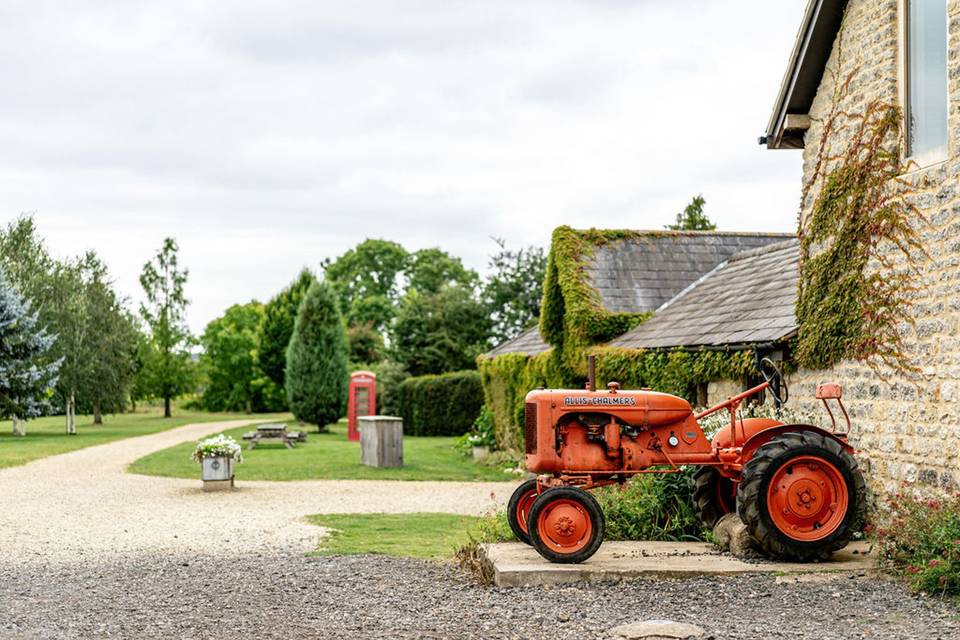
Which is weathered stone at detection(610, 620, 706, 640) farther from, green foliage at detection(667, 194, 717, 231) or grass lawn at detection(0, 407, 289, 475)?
green foliage at detection(667, 194, 717, 231)

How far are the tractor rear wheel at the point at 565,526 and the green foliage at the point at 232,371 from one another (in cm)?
4643

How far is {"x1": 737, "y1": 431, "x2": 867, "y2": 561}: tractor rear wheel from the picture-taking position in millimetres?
7996

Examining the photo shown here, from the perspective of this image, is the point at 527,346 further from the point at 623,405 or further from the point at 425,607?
the point at 425,607

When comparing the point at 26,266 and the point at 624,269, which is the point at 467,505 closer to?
the point at 624,269

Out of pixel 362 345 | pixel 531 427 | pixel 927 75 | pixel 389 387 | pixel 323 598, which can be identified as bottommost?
pixel 323 598

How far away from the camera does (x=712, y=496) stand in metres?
9.28

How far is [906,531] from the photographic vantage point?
7605 millimetres

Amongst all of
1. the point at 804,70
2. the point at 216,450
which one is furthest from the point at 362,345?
the point at 804,70

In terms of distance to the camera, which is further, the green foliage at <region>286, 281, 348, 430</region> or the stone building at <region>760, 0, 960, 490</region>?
the green foliage at <region>286, 281, 348, 430</region>

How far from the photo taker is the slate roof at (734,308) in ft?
39.6

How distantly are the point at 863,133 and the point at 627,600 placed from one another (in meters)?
5.30

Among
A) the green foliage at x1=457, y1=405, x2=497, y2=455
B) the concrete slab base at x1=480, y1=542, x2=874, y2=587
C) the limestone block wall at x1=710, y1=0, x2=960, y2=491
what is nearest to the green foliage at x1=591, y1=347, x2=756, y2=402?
the limestone block wall at x1=710, y1=0, x2=960, y2=491

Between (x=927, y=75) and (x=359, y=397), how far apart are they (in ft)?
86.9

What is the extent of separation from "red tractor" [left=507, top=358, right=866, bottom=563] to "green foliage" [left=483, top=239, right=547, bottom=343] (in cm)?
3018
